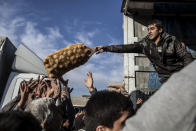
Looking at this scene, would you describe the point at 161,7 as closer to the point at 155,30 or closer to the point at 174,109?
the point at 155,30

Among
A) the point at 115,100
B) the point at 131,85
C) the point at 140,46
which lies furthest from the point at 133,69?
the point at 115,100

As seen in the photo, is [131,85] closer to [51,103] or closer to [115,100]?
[51,103]

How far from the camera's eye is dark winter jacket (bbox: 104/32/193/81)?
8.86 feet

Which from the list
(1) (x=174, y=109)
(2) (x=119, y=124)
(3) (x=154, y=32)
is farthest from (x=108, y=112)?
(3) (x=154, y=32)

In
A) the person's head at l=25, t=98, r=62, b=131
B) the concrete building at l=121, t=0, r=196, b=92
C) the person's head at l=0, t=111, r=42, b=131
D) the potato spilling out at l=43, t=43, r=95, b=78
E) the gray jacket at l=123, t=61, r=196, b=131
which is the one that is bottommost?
the person's head at l=25, t=98, r=62, b=131

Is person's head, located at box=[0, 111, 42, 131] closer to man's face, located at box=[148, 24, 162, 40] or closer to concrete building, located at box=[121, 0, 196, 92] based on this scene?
man's face, located at box=[148, 24, 162, 40]

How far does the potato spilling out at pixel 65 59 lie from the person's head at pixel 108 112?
129 centimetres

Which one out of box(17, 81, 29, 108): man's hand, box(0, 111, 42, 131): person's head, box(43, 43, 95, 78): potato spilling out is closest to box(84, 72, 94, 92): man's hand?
box(43, 43, 95, 78): potato spilling out

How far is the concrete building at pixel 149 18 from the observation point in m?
5.86

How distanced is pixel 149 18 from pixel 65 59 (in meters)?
4.88

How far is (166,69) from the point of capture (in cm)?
280

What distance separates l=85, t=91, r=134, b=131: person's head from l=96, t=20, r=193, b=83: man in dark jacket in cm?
174

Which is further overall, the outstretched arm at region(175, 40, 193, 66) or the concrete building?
the concrete building

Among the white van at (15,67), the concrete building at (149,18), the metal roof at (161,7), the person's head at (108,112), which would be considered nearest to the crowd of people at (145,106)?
the person's head at (108,112)
